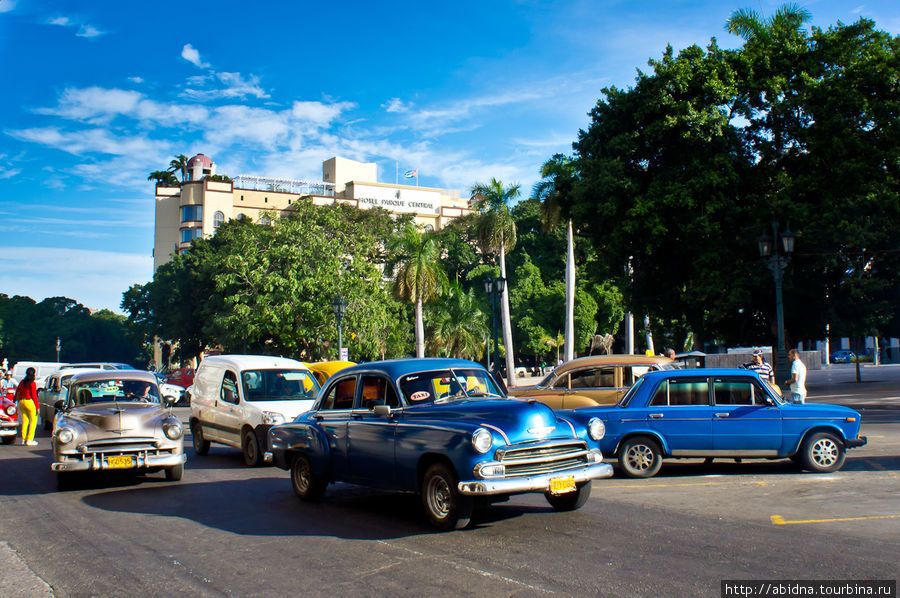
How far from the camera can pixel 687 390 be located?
11.8 m

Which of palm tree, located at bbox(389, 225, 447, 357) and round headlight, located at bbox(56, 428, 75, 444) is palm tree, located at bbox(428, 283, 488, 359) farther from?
round headlight, located at bbox(56, 428, 75, 444)

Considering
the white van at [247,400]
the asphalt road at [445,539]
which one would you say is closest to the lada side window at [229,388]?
the white van at [247,400]

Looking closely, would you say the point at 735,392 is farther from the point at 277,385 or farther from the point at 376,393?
the point at 277,385

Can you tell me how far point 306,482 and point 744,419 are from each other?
6618mm

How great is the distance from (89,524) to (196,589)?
3635 millimetres

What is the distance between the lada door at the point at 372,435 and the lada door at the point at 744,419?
5.49 meters

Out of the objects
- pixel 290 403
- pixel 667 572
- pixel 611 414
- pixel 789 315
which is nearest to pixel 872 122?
pixel 789 315

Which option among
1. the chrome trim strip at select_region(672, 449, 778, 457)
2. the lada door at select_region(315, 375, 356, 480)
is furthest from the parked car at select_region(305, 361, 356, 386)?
the chrome trim strip at select_region(672, 449, 778, 457)

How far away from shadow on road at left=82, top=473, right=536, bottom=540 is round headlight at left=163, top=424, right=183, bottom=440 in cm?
79

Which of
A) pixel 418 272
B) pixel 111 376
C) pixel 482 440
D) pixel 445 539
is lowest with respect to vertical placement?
pixel 445 539

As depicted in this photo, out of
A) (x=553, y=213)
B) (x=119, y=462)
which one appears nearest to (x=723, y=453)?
(x=119, y=462)

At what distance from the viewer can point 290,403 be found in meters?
14.3

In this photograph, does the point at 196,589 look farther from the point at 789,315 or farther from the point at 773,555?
the point at 789,315

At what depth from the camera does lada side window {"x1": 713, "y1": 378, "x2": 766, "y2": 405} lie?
453 inches
